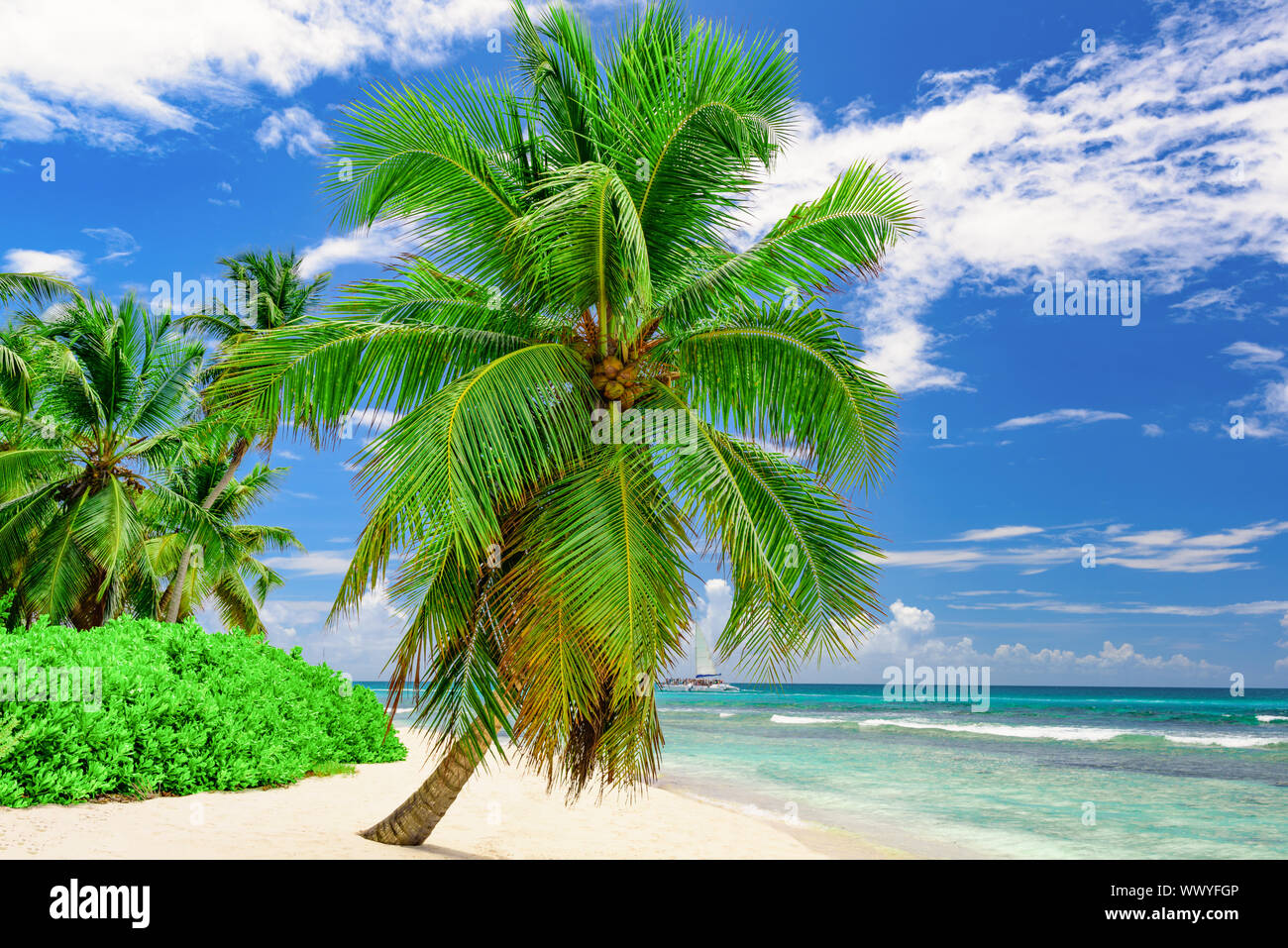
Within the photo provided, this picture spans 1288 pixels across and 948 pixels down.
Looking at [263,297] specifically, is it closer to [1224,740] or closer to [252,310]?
[252,310]

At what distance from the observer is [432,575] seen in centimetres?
668

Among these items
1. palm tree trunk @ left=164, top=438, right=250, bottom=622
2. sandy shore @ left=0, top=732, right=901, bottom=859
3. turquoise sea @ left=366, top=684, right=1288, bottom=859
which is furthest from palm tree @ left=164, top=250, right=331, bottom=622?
turquoise sea @ left=366, top=684, right=1288, bottom=859

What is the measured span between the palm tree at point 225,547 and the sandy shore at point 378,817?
27.3 feet

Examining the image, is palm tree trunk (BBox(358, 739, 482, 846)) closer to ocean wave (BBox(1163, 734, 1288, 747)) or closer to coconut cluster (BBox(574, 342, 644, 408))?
coconut cluster (BBox(574, 342, 644, 408))

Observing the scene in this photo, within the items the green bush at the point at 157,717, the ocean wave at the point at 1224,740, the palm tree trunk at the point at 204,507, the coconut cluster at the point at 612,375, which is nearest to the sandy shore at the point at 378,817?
the green bush at the point at 157,717

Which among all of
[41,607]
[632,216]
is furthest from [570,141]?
[41,607]

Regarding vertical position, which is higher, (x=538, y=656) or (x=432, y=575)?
(x=432, y=575)

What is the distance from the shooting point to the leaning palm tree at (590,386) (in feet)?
20.7

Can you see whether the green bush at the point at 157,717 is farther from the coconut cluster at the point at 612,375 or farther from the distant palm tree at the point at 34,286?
the distant palm tree at the point at 34,286

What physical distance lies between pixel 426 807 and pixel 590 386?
14.5ft

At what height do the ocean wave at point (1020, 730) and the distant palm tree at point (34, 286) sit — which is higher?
the distant palm tree at point (34, 286)

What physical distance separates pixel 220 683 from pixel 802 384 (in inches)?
310
